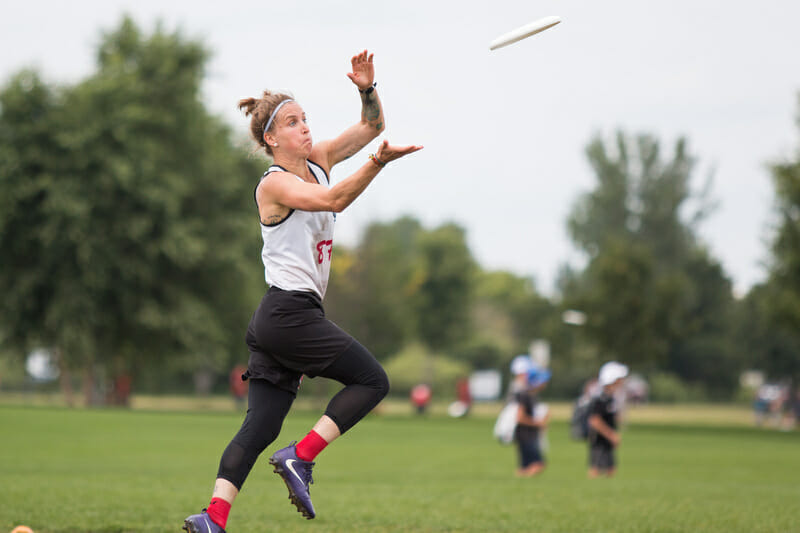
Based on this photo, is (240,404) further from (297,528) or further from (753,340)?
(297,528)

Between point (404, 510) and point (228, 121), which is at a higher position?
point (228, 121)

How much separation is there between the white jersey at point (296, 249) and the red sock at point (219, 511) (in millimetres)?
1226

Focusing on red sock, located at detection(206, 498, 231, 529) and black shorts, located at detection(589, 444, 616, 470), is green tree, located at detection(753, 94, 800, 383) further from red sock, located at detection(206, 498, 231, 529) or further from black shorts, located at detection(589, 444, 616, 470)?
red sock, located at detection(206, 498, 231, 529)

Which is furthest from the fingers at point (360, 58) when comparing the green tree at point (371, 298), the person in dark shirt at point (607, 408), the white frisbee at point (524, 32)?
the green tree at point (371, 298)

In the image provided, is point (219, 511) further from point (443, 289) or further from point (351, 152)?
point (443, 289)

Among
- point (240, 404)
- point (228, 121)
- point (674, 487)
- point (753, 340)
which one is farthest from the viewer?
point (753, 340)

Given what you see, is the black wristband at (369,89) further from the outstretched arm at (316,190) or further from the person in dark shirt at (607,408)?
the person in dark shirt at (607,408)

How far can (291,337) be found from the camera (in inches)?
212

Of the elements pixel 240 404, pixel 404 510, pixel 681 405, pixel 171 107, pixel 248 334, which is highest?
pixel 171 107

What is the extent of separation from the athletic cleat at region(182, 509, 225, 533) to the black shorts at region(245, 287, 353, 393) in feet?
2.68

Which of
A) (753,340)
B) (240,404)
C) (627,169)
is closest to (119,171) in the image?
(240,404)

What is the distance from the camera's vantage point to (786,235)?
1586 inches

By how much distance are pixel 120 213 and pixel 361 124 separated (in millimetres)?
36050

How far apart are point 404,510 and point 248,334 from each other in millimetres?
4145
